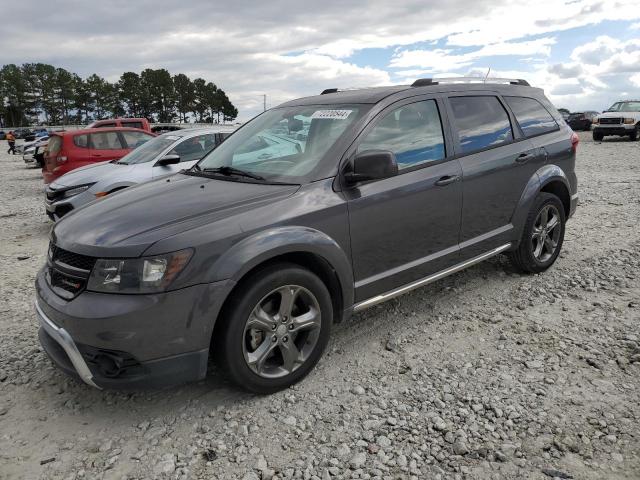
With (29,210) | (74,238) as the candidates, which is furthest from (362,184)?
Result: (29,210)

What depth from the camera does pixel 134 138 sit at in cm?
1145

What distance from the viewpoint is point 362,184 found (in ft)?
11.0

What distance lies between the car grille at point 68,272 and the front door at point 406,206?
1.58 metres

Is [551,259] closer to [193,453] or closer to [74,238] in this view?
[193,453]

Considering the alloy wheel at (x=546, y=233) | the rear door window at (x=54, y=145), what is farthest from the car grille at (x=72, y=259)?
the rear door window at (x=54, y=145)

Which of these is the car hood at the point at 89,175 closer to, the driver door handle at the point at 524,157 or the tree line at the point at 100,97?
the driver door handle at the point at 524,157

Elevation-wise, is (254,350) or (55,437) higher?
(254,350)

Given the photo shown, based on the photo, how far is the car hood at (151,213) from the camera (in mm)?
2713

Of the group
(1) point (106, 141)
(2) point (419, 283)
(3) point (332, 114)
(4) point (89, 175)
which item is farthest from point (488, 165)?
(1) point (106, 141)

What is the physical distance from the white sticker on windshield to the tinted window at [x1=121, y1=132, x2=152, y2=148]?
8560mm

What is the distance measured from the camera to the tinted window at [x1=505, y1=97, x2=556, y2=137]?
464cm

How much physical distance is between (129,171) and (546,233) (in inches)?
230

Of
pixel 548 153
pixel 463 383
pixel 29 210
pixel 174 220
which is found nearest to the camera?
pixel 174 220

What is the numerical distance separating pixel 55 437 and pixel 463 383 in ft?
7.73
